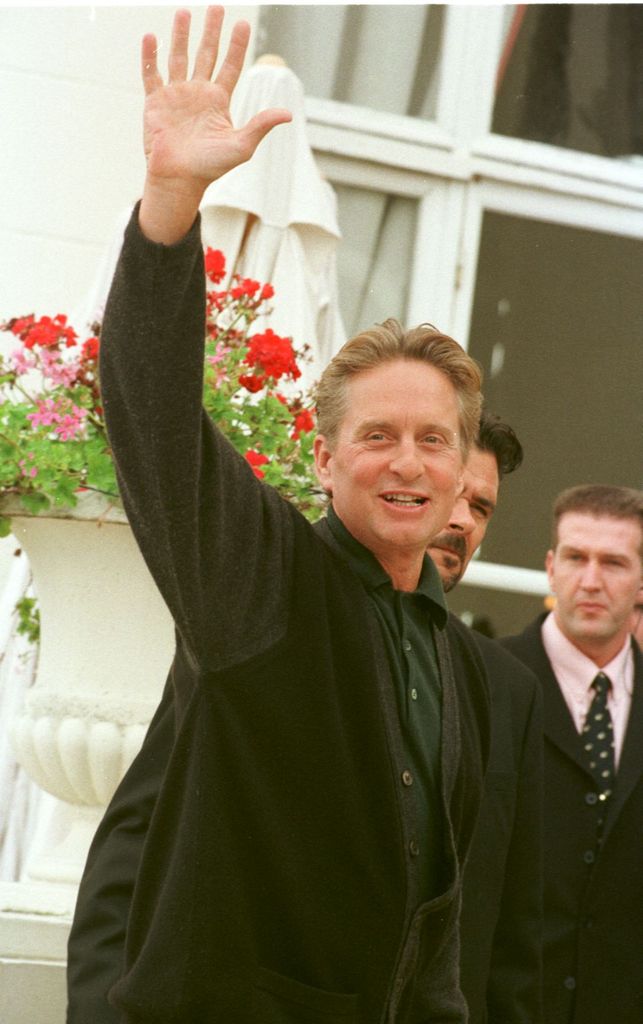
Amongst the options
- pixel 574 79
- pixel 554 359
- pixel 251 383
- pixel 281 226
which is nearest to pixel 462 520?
pixel 251 383

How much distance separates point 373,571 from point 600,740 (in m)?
1.88

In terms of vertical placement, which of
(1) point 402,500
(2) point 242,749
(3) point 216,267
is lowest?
(2) point 242,749

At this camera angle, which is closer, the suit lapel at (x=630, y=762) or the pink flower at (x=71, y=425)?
the pink flower at (x=71, y=425)

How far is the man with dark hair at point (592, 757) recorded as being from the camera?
3338 mm

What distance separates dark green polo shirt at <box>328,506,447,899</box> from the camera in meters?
1.80

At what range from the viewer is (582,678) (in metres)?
3.69

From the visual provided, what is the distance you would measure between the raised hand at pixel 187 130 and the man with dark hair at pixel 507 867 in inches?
38.0

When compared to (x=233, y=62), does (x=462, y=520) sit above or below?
below

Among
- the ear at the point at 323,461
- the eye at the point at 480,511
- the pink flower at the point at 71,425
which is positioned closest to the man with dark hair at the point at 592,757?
the eye at the point at 480,511

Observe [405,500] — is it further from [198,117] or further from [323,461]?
[198,117]

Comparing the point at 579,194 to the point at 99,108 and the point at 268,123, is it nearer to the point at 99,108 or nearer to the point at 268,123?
the point at 99,108

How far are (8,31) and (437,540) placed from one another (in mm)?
3052

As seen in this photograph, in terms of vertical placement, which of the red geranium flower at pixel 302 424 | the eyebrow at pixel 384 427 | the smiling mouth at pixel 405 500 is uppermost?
the red geranium flower at pixel 302 424

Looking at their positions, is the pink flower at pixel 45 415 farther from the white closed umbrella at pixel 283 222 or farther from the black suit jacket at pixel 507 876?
the white closed umbrella at pixel 283 222
